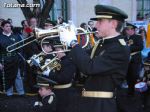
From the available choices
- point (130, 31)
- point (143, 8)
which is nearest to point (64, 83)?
point (130, 31)

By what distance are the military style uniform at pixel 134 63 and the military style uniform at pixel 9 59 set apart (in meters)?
2.53

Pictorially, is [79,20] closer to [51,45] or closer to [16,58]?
[16,58]

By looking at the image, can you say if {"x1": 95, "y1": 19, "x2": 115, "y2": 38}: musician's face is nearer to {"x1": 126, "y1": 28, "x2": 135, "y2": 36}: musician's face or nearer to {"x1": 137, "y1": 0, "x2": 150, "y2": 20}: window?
{"x1": 126, "y1": 28, "x2": 135, "y2": 36}: musician's face

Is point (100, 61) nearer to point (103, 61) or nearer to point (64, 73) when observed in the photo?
point (103, 61)

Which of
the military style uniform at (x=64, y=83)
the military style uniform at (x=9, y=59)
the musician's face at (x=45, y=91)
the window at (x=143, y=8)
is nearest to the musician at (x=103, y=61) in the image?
the military style uniform at (x=64, y=83)

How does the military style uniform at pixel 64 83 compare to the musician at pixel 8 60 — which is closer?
the military style uniform at pixel 64 83

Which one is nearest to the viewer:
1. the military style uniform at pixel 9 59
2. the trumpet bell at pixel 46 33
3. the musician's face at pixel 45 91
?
the trumpet bell at pixel 46 33

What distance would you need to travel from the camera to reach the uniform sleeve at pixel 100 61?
12.0 feet

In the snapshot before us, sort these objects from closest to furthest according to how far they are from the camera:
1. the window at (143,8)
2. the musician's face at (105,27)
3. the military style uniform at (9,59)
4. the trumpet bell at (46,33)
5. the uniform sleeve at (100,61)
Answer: the uniform sleeve at (100,61) → the musician's face at (105,27) → the trumpet bell at (46,33) → the military style uniform at (9,59) → the window at (143,8)

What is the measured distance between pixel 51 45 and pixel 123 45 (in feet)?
6.33

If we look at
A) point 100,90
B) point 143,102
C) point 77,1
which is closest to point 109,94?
point 100,90

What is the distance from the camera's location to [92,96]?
12.9 feet

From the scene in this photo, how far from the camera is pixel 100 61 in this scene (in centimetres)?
369

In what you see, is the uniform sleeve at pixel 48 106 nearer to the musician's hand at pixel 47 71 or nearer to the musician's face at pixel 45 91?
the musician's face at pixel 45 91
